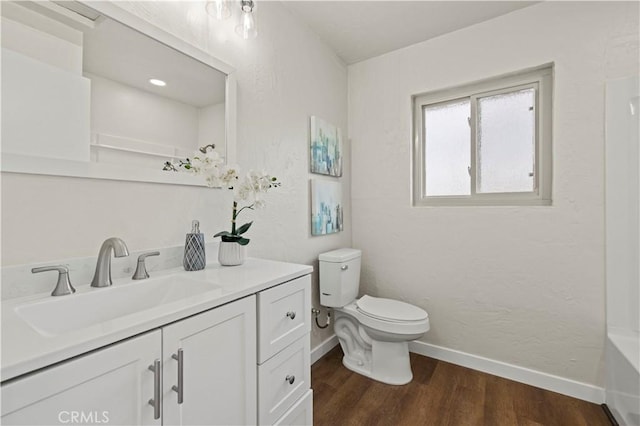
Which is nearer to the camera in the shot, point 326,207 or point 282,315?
point 282,315

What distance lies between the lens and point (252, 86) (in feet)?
5.28

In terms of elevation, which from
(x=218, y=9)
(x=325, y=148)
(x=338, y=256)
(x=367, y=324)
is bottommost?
(x=367, y=324)

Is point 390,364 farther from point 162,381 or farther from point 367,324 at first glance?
point 162,381

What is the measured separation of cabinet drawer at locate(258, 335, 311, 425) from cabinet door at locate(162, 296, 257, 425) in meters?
0.04

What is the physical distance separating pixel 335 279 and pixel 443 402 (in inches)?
36.9

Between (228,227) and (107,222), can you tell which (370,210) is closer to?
(228,227)

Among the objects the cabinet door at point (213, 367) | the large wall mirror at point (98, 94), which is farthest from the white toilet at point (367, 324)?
the large wall mirror at point (98, 94)

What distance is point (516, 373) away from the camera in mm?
1859

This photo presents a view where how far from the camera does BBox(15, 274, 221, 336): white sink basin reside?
0.77m

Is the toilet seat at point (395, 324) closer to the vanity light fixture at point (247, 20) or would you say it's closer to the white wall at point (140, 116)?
the white wall at point (140, 116)

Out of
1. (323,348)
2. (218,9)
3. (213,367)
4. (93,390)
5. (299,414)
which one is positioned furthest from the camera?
(323,348)

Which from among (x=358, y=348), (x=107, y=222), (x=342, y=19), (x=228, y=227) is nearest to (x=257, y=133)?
(x=228, y=227)

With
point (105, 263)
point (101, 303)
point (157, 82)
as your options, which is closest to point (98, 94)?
point (157, 82)

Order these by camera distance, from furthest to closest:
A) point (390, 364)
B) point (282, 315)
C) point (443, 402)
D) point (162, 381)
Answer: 1. point (390, 364)
2. point (443, 402)
3. point (282, 315)
4. point (162, 381)
